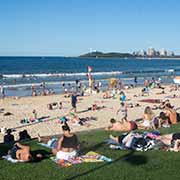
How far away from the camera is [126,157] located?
366 inches

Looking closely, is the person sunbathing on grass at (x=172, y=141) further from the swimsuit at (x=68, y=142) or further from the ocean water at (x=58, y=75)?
the ocean water at (x=58, y=75)

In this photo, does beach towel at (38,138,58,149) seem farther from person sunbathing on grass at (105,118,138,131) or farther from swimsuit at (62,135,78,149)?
person sunbathing on grass at (105,118,138,131)

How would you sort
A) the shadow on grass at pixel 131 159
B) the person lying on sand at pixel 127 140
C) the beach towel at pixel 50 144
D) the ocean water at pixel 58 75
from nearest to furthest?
the shadow on grass at pixel 131 159 < the person lying on sand at pixel 127 140 < the beach towel at pixel 50 144 < the ocean water at pixel 58 75

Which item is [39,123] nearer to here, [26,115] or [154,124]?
[26,115]

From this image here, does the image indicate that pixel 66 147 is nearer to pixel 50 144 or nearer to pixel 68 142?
pixel 68 142

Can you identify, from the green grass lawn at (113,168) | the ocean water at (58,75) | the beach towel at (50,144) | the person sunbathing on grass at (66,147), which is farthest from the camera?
the ocean water at (58,75)

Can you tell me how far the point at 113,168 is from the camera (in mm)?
8484

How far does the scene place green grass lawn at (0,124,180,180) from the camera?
26.2ft

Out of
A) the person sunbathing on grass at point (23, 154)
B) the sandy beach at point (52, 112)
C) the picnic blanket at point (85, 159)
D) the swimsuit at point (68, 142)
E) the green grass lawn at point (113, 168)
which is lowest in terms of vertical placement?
the sandy beach at point (52, 112)

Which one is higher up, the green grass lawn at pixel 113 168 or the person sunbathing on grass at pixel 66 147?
the person sunbathing on grass at pixel 66 147

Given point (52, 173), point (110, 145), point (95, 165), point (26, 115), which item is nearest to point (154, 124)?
point (110, 145)

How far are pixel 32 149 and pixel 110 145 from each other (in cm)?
204

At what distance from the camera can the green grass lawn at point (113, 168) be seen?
800cm

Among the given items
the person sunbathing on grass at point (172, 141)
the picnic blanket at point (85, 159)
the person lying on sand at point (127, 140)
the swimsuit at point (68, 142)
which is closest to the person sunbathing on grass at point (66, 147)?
the swimsuit at point (68, 142)
